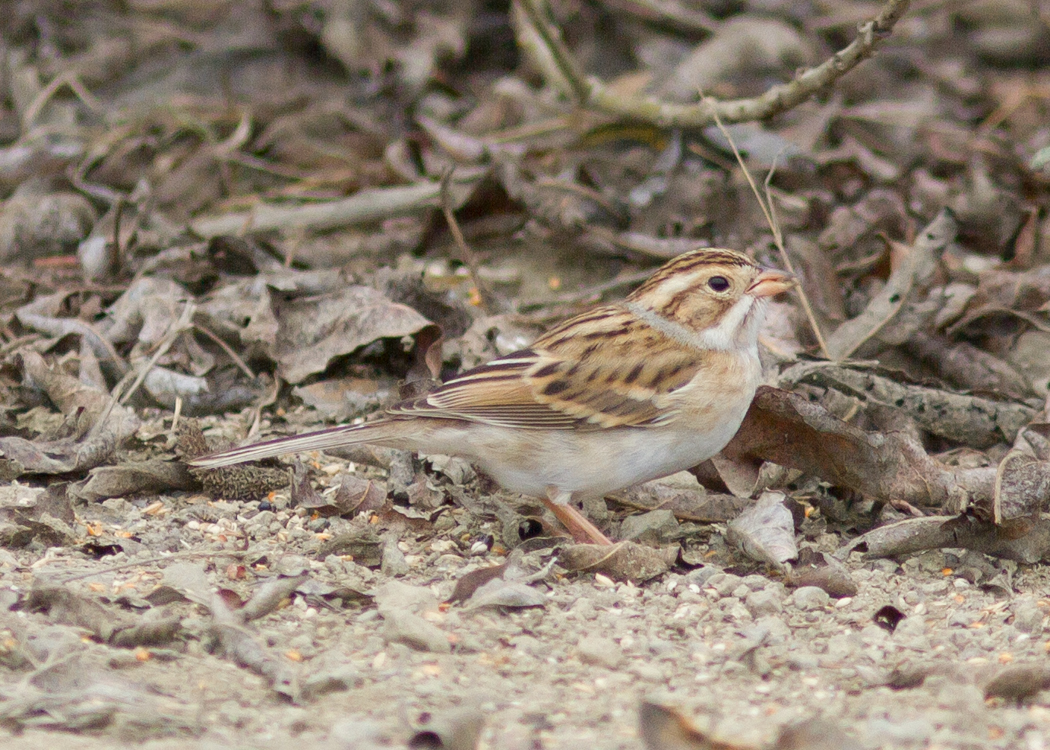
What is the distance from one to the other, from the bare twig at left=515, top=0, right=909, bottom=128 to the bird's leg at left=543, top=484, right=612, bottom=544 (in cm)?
213

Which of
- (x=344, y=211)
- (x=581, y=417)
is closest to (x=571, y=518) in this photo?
(x=581, y=417)

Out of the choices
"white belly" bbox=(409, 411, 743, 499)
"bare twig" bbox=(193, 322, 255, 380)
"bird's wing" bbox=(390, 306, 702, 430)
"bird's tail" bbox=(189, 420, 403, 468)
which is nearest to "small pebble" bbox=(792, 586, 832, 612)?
"white belly" bbox=(409, 411, 743, 499)

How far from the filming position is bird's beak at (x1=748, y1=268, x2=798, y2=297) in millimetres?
4906

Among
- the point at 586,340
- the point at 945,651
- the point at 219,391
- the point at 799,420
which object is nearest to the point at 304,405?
the point at 219,391

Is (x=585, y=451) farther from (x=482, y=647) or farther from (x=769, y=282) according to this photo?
(x=482, y=647)

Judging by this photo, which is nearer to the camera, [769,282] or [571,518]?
[571,518]

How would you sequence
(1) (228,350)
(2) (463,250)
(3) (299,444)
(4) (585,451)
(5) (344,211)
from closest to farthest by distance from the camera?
(3) (299,444), (4) (585,451), (1) (228,350), (2) (463,250), (5) (344,211)

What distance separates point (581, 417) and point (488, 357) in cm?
129

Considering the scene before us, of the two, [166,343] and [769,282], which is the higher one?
[769,282]

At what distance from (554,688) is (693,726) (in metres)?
0.59

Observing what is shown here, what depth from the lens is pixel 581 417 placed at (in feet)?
15.3

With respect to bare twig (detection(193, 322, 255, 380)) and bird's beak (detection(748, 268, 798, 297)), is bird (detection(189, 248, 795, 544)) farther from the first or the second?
bare twig (detection(193, 322, 255, 380))

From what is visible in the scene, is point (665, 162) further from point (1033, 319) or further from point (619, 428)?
point (619, 428)

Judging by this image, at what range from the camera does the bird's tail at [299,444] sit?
4.47 metres
